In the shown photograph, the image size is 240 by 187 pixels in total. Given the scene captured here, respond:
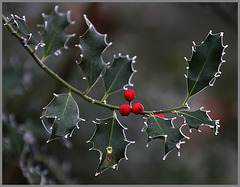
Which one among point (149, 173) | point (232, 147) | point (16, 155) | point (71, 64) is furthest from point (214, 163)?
point (16, 155)

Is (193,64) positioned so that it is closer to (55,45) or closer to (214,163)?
(55,45)

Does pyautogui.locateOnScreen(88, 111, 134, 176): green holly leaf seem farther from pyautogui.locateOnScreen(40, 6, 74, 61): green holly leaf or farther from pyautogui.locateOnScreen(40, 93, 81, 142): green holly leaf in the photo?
pyautogui.locateOnScreen(40, 6, 74, 61): green holly leaf

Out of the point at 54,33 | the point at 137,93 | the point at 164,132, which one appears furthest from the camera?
the point at 137,93

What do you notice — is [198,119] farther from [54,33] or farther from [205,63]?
[54,33]

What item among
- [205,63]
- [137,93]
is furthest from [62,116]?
[137,93]

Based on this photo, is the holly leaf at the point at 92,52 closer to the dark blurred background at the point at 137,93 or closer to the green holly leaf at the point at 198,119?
the green holly leaf at the point at 198,119

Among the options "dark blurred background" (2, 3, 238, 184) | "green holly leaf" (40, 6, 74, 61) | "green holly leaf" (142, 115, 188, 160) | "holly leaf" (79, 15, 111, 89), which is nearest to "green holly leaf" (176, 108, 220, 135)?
"green holly leaf" (142, 115, 188, 160)

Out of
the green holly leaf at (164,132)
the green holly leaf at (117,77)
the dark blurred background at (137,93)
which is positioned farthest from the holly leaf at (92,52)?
the dark blurred background at (137,93)
